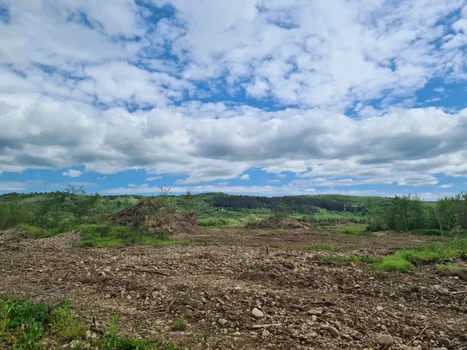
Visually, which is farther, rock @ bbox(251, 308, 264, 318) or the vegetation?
rock @ bbox(251, 308, 264, 318)

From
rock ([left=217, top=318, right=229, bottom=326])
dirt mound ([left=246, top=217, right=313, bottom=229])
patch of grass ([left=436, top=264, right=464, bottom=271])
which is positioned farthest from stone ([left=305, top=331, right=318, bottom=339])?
dirt mound ([left=246, top=217, right=313, bottom=229])

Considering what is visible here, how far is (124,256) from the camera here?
12.7 metres

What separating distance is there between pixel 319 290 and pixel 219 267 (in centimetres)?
359

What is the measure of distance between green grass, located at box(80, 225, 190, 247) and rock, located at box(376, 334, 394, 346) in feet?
44.3

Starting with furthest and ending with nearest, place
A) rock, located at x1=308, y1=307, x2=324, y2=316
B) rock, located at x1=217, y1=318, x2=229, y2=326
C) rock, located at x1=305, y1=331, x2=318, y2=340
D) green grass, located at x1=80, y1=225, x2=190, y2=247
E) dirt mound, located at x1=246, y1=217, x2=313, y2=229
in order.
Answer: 1. dirt mound, located at x1=246, y1=217, x2=313, y2=229
2. green grass, located at x1=80, y1=225, x2=190, y2=247
3. rock, located at x1=308, y1=307, x2=324, y2=316
4. rock, located at x1=217, y1=318, x2=229, y2=326
5. rock, located at x1=305, y1=331, x2=318, y2=340

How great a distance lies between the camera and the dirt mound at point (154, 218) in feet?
76.4

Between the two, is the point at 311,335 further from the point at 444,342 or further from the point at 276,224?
the point at 276,224

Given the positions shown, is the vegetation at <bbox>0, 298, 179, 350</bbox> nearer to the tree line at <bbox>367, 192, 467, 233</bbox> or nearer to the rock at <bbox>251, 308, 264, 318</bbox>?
the rock at <bbox>251, 308, 264, 318</bbox>

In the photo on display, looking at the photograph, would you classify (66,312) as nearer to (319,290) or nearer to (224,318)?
(224,318)

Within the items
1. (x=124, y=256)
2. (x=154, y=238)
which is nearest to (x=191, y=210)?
(x=154, y=238)

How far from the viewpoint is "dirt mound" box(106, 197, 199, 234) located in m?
23.3

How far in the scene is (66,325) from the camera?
207 inches

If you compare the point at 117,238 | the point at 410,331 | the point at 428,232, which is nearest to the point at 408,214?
the point at 428,232

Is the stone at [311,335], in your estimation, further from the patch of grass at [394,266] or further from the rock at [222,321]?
the patch of grass at [394,266]
